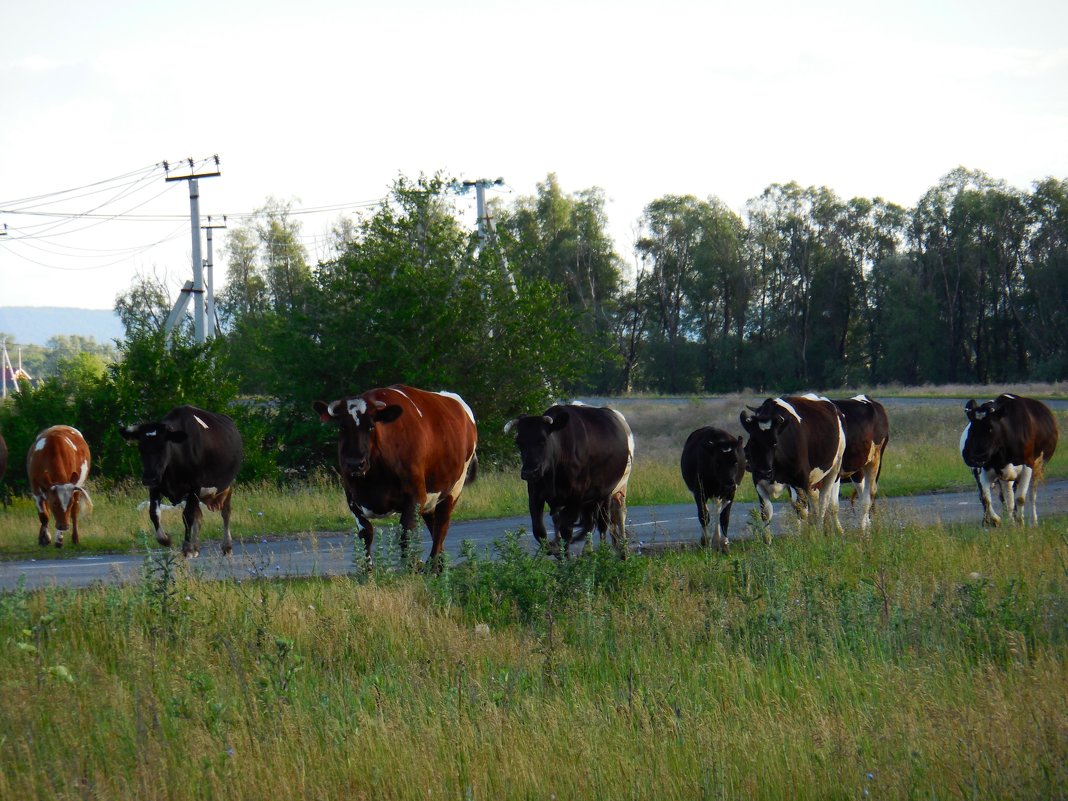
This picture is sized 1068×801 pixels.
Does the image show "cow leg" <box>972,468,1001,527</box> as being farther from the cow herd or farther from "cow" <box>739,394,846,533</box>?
"cow" <box>739,394,846,533</box>

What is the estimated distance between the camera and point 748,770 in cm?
557

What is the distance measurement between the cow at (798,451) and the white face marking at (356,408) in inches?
202

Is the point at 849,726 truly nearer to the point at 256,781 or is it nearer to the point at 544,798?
the point at 544,798

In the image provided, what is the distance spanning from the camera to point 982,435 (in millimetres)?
16719

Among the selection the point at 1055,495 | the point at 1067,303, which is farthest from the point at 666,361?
the point at 1055,495

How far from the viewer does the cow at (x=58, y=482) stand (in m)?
17.3

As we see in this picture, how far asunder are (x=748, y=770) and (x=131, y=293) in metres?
97.6

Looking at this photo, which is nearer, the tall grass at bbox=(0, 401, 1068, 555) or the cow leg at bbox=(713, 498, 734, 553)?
→ the cow leg at bbox=(713, 498, 734, 553)

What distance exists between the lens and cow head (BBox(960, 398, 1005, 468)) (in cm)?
1666

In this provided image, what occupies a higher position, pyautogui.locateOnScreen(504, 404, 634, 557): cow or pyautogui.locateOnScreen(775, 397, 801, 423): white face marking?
pyautogui.locateOnScreen(775, 397, 801, 423): white face marking

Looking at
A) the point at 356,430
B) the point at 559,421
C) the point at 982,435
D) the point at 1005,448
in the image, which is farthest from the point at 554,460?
the point at 1005,448

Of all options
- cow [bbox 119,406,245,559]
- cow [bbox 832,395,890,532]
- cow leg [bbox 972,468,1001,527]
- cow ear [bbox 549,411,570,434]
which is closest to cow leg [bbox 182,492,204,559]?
cow [bbox 119,406,245,559]

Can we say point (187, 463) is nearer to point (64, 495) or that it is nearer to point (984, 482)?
point (64, 495)

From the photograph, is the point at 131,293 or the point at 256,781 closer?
the point at 256,781
